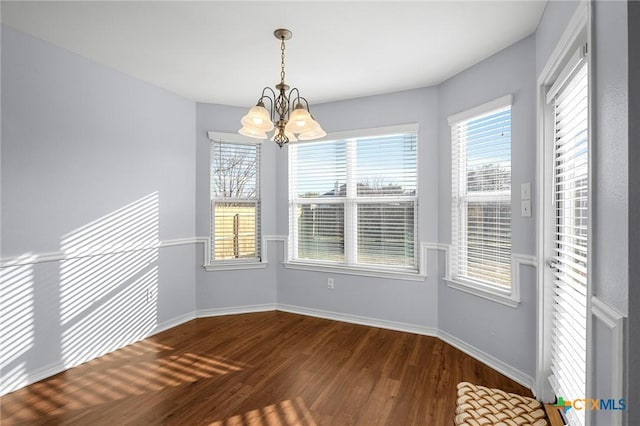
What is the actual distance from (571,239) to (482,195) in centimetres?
102

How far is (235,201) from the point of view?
155 inches

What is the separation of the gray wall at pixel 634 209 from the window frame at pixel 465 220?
152 cm

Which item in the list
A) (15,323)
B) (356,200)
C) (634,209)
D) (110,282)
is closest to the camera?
(634,209)

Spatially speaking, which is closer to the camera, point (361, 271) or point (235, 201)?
point (361, 271)

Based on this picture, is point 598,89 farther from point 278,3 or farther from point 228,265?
point 228,265

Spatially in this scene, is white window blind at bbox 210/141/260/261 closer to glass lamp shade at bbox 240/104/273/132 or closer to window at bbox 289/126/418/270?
window at bbox 289/126/418/270

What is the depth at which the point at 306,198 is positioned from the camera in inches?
155

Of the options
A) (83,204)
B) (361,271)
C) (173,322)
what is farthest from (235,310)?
(83,204)

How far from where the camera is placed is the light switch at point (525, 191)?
2.27 metres

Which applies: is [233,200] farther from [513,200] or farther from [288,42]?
[513,200]

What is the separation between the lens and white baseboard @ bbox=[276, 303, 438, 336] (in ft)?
10.8

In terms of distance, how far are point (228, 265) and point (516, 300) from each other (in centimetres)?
306

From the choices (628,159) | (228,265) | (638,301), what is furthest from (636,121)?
(228,265)

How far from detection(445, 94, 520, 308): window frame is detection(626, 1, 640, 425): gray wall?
152 cm
